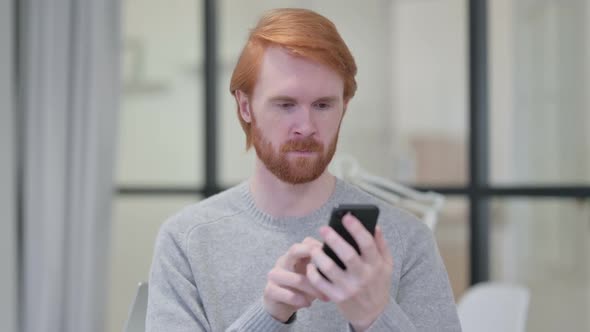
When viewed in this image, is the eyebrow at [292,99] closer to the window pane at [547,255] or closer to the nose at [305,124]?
the nose at [305,124]

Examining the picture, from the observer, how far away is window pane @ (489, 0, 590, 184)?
8.75ft

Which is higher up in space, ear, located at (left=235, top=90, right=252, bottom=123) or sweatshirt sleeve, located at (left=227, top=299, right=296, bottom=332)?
ear, located at (left=235, top=90, right=252, bottom=123)

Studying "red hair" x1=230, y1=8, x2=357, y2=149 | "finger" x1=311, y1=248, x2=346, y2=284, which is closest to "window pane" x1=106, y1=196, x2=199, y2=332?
"red hair" x1=230, y1=8, x2=357, y2=149

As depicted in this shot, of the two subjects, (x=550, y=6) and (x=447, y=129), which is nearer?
(x=550, y=6)

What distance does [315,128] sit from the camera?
1072 mm

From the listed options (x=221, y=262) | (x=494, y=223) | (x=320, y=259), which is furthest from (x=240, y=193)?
(x=494, y=223)

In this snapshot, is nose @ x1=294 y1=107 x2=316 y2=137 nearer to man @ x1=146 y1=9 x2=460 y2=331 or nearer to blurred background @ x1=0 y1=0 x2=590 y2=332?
man @ x1=146 y1=9 x2=460 y2=331

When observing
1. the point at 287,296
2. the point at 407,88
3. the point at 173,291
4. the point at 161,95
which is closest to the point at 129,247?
the point at 161,95

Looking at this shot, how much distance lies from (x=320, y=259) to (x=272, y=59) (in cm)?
35

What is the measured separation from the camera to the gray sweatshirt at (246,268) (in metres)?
1.14

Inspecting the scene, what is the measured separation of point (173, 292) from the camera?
45.9 inches

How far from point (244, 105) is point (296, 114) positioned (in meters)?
0.13

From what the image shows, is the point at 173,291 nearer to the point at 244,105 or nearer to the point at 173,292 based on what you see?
the point at 173,292

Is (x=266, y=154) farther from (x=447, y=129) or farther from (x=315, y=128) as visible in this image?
(x=447, y=129)
